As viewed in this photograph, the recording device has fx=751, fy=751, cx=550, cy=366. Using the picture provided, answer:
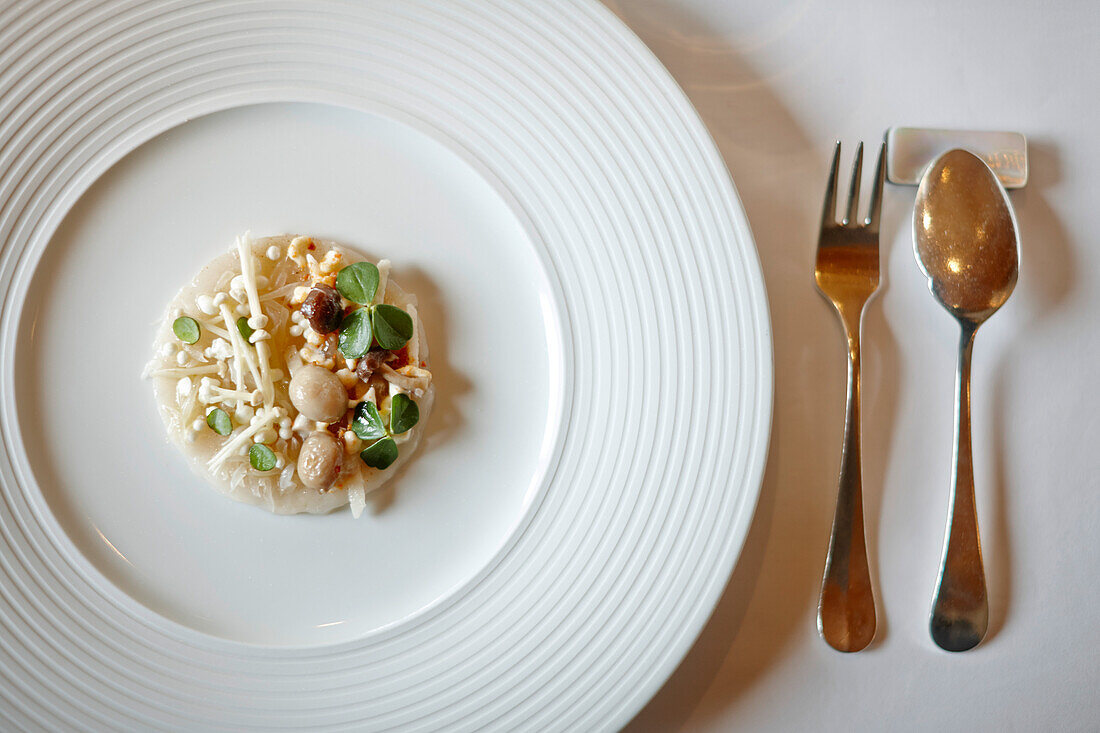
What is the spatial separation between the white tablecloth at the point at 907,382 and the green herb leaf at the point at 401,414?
499 millimetres

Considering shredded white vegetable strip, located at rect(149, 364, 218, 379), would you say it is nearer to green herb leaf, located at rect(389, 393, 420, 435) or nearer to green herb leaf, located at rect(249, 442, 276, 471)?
green herb leaf, located at rect(249, 442, 276, 471)

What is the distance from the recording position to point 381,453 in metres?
0.97

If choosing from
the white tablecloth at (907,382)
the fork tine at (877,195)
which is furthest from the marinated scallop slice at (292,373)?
the fork tine at (877,195)

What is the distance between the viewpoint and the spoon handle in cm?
103

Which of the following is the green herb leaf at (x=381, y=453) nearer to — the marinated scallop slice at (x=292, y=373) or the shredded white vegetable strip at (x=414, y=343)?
the marinated scallop slice at (x=292, y=373)

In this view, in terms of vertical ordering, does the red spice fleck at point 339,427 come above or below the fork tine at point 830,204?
below

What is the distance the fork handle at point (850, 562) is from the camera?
3.35 ft

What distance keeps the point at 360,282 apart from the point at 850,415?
68 centimetres

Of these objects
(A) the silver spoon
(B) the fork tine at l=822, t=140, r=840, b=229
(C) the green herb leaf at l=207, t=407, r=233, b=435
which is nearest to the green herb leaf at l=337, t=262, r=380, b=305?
(C) the green herb leaf at l=207, t=407, r=233, b=435

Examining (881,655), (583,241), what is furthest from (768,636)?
(583,241)

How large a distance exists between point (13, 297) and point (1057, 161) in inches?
57.5

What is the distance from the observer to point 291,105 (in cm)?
101

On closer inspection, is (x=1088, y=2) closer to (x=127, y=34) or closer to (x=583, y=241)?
(x=583, y=241)

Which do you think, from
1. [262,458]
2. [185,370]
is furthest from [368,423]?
[185,370]
